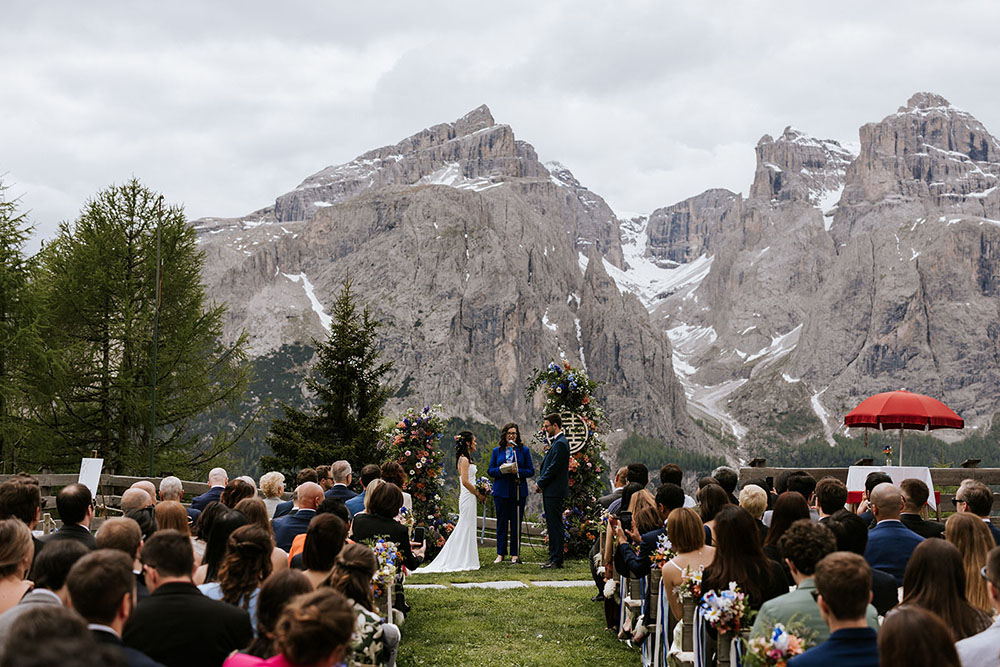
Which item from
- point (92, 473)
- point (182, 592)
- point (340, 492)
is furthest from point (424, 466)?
point (182, 592)

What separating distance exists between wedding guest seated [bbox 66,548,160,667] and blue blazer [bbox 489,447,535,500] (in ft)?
31.9

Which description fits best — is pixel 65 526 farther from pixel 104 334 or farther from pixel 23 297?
pixel 104 334

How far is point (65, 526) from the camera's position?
634 centimetres

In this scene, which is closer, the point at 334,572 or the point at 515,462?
the point at 334,572

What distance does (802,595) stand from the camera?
436 centimetres

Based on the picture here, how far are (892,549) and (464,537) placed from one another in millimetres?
8408

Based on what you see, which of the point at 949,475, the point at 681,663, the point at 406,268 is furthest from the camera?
the point at 406,268

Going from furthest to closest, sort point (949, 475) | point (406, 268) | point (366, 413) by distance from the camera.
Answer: point (406, 268), point (366, 413), point (949, 475)

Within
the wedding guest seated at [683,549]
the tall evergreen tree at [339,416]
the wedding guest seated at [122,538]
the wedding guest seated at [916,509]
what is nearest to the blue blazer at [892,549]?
the wedding guest seated at [916,509]

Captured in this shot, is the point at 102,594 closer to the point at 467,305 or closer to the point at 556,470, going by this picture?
the point at 556,470

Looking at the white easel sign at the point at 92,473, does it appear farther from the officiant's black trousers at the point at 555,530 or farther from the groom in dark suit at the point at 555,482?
the officiant's black trousers at the point at 555,530

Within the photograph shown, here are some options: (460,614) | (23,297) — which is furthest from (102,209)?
(460,614)

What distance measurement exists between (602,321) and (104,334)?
173 m

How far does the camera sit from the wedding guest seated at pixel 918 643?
2.82 meters
